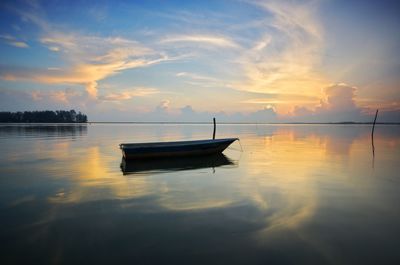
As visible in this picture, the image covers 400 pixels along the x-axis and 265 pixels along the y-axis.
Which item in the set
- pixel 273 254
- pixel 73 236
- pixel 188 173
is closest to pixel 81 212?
pixel 73 236

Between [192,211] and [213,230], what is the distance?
1574 millimetres

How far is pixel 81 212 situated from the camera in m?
7.95

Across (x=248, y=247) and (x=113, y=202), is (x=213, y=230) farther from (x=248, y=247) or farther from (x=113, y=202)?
(x=113, y=202)

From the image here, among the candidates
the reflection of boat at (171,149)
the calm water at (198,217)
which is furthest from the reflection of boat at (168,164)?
the calm water at (198,217)

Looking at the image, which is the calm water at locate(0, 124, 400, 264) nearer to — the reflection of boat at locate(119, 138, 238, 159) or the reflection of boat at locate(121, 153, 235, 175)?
the reflection of boat at locate(121, 153, 235, 175)

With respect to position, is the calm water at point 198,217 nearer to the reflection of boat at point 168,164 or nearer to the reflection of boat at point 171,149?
the reflection of boat at point 168,164

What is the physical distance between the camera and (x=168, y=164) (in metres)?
17.2

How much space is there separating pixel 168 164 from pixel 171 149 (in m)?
1.88

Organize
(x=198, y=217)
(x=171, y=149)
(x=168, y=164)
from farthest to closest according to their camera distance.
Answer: (x=171, y=149) < (x=168, y=164) < (x=198, y=217)

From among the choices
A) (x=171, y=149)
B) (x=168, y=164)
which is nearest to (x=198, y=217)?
(x=168, y=164)

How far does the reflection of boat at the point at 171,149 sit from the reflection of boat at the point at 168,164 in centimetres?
36

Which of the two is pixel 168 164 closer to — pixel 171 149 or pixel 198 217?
pixel 171 149

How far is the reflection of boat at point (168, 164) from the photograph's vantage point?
1547 cm

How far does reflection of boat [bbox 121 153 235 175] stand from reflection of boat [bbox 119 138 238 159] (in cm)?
36
